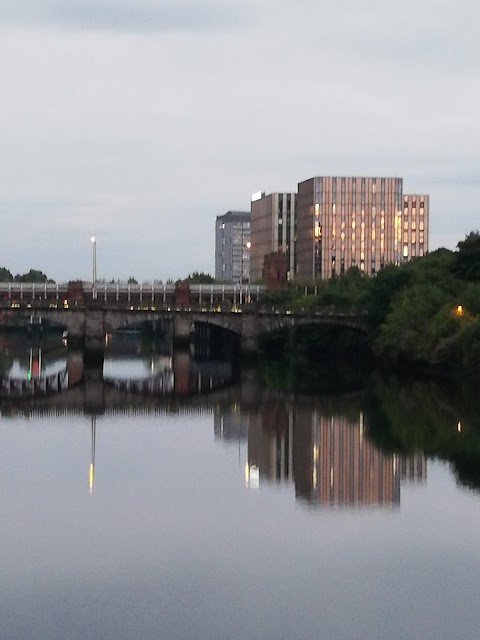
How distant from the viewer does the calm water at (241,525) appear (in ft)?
88.8

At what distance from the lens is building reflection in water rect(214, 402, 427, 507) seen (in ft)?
135

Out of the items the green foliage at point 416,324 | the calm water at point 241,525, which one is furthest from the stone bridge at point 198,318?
the calm water at point 241,525

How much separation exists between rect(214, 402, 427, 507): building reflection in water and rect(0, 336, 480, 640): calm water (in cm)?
11

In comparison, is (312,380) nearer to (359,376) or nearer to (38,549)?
(359,376)

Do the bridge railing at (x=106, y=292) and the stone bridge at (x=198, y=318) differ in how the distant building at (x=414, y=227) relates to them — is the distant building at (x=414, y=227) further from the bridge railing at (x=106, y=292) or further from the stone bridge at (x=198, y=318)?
the stone bridge at (x=198, y=318)

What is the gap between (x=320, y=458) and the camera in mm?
48500

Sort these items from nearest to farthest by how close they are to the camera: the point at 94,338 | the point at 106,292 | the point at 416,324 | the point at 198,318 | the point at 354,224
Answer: the point at 416,324 < the point at 94,338 < the point at 198,318 < the point at 106,292 < the point at 354,224

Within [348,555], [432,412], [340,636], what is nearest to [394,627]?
[340,636]

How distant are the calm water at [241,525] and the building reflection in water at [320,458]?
11 centimetres

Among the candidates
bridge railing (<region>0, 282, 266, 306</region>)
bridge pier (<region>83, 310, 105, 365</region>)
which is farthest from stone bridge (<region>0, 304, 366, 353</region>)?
bridge railing (<region>0, 282, 266, 306</region>)

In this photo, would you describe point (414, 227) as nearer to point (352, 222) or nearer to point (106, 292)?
point (352, 222)

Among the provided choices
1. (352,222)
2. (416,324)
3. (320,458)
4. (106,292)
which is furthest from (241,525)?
(352,222)

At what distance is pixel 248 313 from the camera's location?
346 feet

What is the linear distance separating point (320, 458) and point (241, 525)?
42.8 ft
